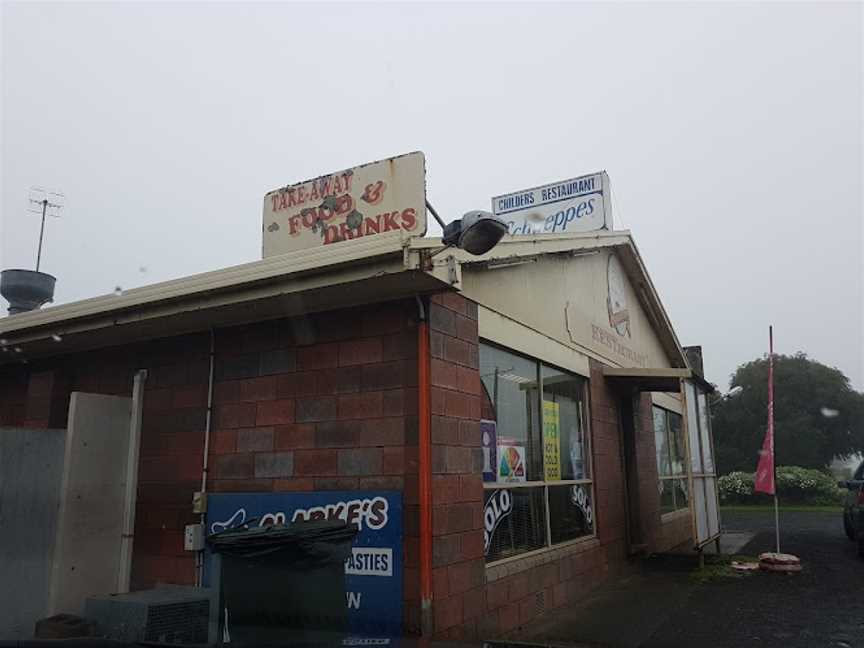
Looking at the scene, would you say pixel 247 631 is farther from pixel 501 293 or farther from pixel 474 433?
pixel 501 293

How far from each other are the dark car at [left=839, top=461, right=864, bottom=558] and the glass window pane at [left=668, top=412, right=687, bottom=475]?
2.96 m

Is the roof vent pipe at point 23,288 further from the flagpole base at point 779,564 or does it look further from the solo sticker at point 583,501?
the flagpole base at point 779,564

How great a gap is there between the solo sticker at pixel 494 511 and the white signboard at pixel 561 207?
21.0 ft

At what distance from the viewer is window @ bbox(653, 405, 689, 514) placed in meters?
13.0

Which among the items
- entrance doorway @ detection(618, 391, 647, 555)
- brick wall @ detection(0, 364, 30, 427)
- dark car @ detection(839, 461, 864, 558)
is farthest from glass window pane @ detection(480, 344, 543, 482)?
dark car @ detection(839, 461, 864, 558)

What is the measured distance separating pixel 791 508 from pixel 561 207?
759 inches

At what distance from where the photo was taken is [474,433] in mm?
6137

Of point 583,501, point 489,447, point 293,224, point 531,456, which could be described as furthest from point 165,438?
point 583,501

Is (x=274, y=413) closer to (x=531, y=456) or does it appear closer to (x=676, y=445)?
(x=531, y=456)

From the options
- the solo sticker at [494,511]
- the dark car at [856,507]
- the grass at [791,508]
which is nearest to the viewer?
the solo sticker at [494,511]

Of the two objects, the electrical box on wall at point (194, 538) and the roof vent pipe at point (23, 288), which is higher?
the roof vent pipe at point (23, 288)

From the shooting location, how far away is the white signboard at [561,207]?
12.6m

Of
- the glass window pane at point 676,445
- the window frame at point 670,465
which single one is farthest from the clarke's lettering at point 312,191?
the glass window pane at point 676,445

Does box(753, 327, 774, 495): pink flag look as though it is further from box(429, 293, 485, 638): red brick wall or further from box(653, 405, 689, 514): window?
box(429, 293, 485, 638): red brick wall
